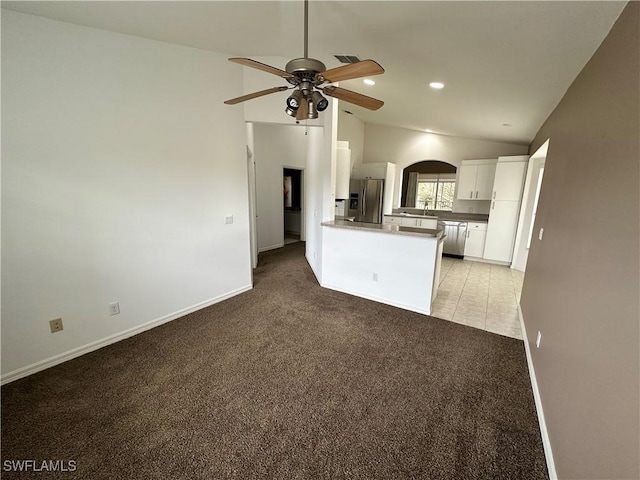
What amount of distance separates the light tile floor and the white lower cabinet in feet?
0.88

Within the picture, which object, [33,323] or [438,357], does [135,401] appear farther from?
[438,357]

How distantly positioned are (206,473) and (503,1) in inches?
120

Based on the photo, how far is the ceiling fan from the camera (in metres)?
1.50

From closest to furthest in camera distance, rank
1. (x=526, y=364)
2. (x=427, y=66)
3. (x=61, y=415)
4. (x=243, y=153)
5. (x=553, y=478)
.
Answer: (x=553, y=478), (x=61, y=415), (x=526, y=364), (x=427, y=66), (x=243, y=153)

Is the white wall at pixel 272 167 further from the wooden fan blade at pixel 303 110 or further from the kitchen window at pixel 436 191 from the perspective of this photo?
the wooden fan blade at pixel 303 110

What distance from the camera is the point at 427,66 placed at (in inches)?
98.8

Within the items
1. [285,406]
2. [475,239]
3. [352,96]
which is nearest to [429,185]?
[475,239]

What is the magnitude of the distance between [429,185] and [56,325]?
681 centimetres

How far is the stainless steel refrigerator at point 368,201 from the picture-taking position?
6.18 metres

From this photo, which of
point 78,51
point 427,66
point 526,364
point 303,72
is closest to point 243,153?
point 78,51

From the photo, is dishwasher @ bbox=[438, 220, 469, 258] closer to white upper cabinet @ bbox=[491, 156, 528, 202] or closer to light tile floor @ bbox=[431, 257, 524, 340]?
light tile floor @ bbox=[431, 257, 524, 340]

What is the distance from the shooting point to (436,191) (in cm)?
641

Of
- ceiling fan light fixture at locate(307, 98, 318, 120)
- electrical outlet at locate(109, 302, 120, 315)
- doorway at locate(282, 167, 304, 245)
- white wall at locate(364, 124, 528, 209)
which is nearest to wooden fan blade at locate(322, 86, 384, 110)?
ceiling fan light fixture at locate(307, 98, 318, 120)

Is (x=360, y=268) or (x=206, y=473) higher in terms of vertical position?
(x=360, y=268)
